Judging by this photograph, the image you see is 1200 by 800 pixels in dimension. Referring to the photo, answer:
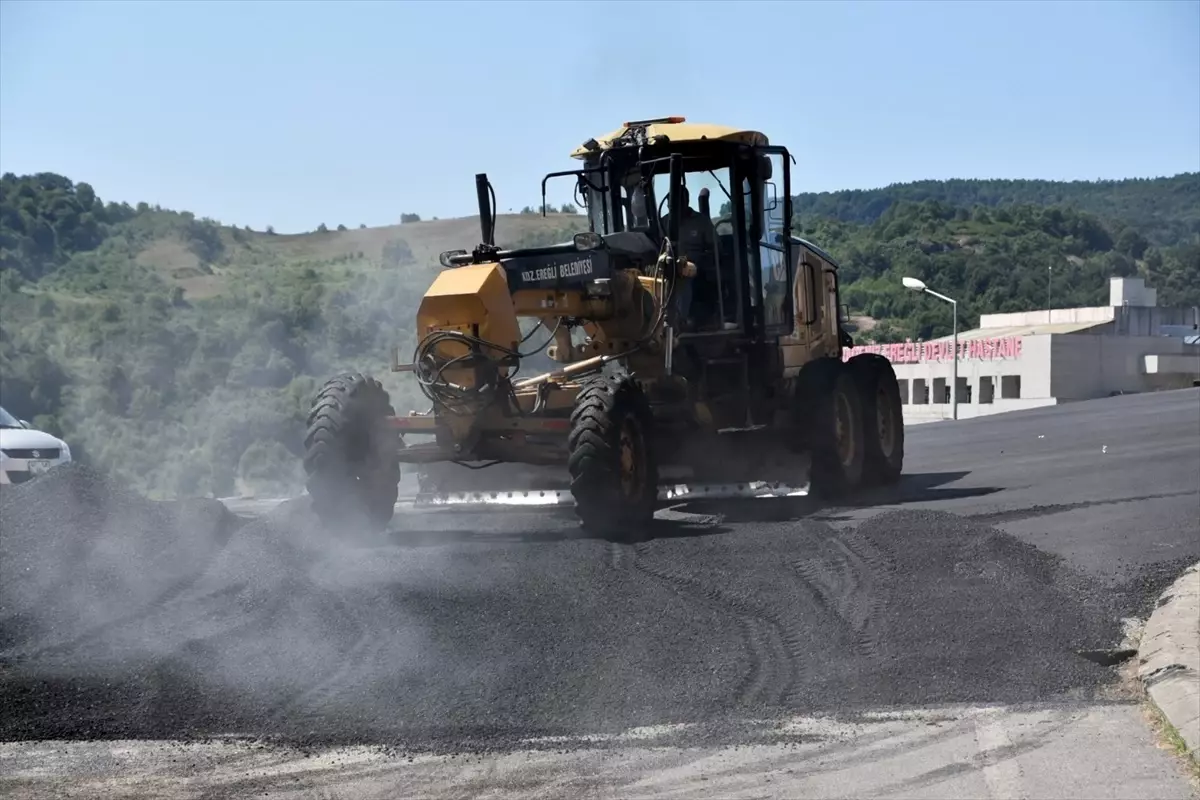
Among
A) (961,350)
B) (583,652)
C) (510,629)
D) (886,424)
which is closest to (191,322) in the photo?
(886,424)

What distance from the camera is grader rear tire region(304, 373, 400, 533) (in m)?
13.3

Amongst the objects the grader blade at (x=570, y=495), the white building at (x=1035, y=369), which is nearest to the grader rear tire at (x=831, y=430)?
the grader blade at (x=570, y=495)

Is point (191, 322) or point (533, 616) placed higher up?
point (191, 322)

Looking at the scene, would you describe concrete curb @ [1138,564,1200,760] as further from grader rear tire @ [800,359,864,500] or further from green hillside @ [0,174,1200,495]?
green hillside @ [0,174,1200,495]

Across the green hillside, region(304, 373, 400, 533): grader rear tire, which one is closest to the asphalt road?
region(304, 373, 400, 533): grader rear tire

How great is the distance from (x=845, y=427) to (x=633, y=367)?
306 centimetres

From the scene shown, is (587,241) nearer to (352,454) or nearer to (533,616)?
(352,454)

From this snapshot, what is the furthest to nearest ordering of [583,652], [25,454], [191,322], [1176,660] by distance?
1. [191,322]
2. [25,454]
3. [583,652]
4. [1176,660]

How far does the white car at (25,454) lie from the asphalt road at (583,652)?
6063 mm

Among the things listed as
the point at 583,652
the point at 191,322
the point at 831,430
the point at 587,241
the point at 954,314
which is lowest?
the point at 954,314

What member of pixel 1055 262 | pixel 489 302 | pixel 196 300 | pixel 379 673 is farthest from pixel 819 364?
pixel 1055 262

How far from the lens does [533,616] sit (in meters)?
9.43

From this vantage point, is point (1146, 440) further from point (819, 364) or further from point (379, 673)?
point (379, 673)

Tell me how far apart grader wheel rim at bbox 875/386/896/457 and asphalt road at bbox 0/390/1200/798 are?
421 centimetres
